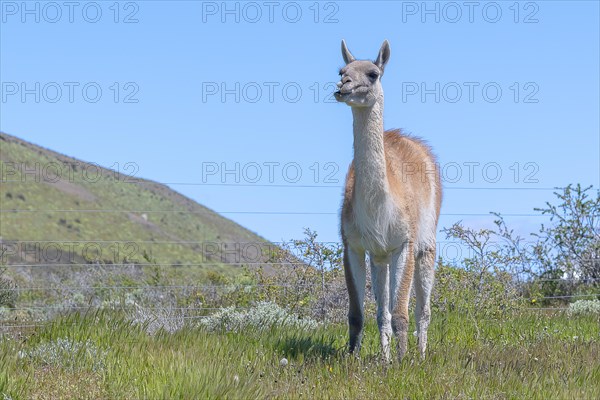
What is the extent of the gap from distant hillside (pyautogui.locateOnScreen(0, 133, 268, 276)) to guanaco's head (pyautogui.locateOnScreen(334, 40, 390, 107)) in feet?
156

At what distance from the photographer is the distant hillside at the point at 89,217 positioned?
206 feet

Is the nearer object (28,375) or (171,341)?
(28,375)

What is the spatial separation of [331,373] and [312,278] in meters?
6.27

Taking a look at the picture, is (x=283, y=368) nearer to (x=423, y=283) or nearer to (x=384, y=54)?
(x=423, y=283)

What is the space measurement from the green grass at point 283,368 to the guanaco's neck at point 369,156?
1.44 metres

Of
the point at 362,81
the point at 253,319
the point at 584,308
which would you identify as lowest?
the point at 253,319

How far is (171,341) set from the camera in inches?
320

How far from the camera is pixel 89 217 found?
236 ft

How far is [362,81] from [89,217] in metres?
66.6

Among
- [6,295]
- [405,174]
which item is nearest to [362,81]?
[405,174]

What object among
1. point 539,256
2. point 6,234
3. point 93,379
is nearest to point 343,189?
point 93,379

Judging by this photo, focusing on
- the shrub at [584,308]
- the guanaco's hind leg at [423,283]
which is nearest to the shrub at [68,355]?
the guanaco's hind leg at [423,283]

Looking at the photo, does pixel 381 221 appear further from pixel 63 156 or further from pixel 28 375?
pixel 63 156

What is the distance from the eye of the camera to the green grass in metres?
6.29
